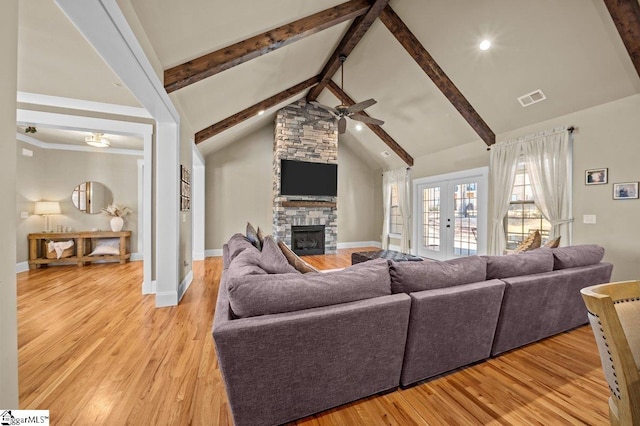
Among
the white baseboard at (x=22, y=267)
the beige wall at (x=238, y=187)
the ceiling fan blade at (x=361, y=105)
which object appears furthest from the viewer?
the beige wall at (x=238, y=187)

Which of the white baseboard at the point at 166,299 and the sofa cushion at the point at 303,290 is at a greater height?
the sofa cushion at the point at 303,290

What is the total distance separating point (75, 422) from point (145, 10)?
2.74 metres

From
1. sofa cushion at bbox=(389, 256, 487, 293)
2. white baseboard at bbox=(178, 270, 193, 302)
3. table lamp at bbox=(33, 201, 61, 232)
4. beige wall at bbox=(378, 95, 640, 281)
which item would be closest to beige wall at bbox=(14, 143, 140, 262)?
table lamp at bbox=(33, 201, 61, 232)

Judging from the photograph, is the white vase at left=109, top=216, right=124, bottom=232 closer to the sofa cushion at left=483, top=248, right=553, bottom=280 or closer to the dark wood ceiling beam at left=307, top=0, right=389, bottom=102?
the dark wood ceiling beam at left=307, top=0, right=389, bottom=102

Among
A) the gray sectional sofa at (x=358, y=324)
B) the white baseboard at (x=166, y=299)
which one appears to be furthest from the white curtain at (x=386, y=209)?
the white baseboard at (x=166, y=299)

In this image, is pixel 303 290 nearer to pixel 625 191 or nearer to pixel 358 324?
pixel 358 324

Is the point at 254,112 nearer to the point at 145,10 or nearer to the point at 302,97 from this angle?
the point at 302,97

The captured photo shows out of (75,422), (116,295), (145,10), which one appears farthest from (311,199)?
(75,422)

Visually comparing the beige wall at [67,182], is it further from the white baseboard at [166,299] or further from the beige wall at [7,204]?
the beige wall at [7,204]

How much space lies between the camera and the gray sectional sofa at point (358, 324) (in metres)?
1.28

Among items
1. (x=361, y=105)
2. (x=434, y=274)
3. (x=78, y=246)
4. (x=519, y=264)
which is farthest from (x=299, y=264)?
(x=78, y=246)

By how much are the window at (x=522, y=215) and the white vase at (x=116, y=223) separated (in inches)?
305

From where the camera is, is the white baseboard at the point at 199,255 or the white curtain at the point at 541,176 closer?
the white curtain at the point at 541,176

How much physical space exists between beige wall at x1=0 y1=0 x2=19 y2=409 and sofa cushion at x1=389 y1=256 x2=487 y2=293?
1.77 metres
